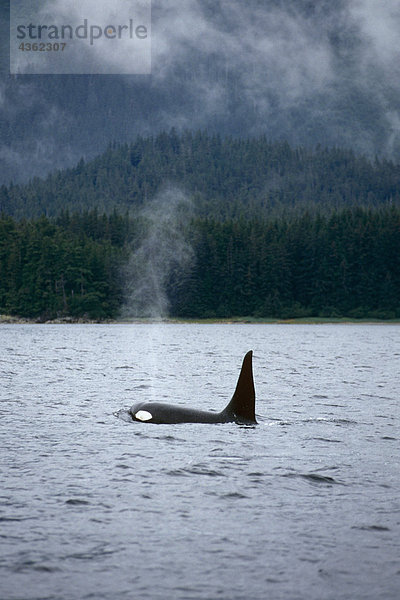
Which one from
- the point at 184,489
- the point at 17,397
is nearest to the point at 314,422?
the point at 184,489

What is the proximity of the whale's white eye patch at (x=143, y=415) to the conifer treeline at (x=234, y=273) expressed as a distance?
498 ft

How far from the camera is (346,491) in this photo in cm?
1283

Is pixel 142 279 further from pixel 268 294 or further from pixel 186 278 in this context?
pixel 268 294

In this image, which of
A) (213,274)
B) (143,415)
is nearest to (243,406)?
(143,415)

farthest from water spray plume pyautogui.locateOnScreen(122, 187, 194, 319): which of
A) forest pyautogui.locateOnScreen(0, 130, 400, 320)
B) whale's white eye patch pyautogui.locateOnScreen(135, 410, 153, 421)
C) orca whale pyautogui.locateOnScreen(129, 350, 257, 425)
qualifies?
orca whale pyautogui.locateOnScreen(129, 350, 257, 425)

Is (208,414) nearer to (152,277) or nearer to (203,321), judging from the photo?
(203,321)

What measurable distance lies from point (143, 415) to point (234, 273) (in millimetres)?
169141

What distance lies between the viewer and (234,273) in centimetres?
18962

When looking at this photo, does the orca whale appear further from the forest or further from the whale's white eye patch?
the forest

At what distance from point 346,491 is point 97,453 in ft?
19.9

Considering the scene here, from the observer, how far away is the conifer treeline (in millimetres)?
174625

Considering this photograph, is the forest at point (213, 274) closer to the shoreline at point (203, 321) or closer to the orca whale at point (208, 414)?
the shoreline at point (203, 321)

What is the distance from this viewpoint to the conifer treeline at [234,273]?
573 feet

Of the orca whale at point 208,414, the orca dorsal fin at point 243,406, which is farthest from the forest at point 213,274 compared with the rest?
the orca dorsal fin at point 243,406
